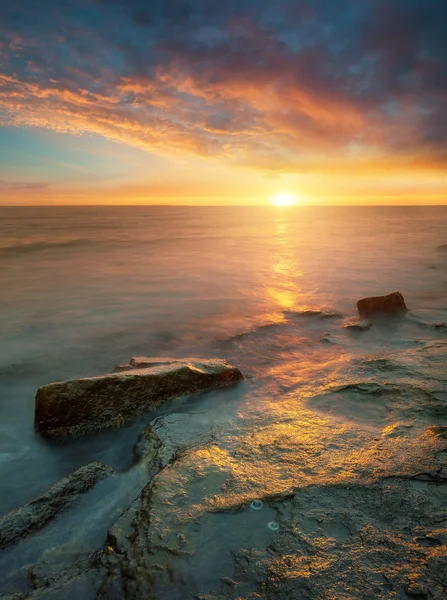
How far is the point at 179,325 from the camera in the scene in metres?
10.2

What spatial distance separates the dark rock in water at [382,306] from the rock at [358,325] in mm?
573

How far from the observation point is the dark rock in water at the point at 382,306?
381 inches

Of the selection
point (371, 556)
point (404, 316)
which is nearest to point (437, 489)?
point (371, 556)

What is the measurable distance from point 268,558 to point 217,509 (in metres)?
0.57

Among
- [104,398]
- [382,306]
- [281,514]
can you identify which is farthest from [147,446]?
[382,306]

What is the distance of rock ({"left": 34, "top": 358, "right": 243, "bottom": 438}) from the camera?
4484 mm

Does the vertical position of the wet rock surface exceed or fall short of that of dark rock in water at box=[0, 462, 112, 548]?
it exceeds it

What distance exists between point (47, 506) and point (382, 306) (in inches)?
359

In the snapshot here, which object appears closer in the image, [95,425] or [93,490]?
[93,490]

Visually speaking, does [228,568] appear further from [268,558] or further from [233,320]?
[233,320]

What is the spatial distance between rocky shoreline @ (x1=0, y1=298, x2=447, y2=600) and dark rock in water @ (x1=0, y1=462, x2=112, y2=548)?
0.04 feet

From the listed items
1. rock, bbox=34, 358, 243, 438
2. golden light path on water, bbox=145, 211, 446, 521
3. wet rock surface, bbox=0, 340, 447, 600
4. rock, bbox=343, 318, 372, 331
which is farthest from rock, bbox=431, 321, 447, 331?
rock, bbox=34, 358, 243, 438

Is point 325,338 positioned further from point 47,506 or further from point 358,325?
point 47,506

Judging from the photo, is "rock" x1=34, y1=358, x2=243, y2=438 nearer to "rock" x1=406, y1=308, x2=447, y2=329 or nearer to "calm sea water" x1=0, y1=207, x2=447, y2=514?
"calm sea water" x1=0, y1=207, x2=447, y2=514
